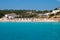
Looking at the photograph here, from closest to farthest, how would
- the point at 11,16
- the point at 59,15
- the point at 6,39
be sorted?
the point at 6,39, the point at 59,15, the point at 11,16

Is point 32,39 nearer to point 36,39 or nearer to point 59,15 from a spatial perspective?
point 36,39

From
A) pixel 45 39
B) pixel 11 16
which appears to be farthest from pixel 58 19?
pixel 45 39

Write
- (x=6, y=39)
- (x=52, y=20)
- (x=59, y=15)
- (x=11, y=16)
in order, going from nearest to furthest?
(x=6, y=39) → (x=52, y=20) → (x=59, y=15) → (x=11, y=16)

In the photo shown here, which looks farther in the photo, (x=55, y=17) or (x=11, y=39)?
(x=55, y=17)

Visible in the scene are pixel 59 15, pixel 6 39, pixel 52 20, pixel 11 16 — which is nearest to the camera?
pixel 6 39

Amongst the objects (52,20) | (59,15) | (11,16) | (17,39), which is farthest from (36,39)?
→ (11,16)

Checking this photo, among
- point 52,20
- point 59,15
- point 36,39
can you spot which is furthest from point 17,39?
point 59,15

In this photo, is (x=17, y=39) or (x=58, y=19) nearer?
(x=17, y=39)

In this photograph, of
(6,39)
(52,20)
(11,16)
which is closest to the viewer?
(6,39)

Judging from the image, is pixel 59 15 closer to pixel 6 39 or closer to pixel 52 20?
pixel 52 20
